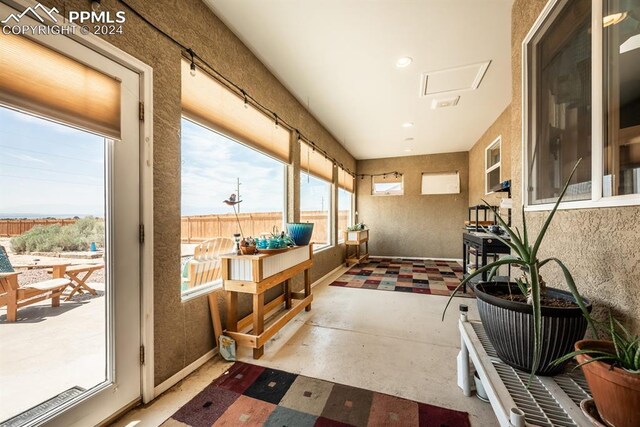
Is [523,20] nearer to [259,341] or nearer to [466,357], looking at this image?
[466,357]

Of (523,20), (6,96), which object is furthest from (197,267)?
(523,20)

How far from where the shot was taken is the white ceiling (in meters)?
1.82

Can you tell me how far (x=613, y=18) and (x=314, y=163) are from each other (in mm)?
3176

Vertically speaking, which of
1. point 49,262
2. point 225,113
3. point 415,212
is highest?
point 225,113

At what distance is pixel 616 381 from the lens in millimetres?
591

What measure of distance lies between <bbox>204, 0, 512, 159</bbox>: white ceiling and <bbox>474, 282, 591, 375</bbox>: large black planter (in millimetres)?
2055

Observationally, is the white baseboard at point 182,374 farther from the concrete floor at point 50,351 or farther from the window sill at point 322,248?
the window sill at point 322,248

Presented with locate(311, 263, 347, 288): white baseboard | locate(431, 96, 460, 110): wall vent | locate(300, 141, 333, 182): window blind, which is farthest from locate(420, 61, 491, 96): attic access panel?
locate(311, 263, 347, 288): white baseboard

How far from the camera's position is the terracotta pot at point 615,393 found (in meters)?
0.57

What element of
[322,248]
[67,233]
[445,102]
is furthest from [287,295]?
[445,102]

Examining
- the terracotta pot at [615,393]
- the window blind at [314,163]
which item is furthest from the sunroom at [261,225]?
the window blind at [314,163]

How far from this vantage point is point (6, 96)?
3.06 feet

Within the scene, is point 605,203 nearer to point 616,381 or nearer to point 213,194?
point 616,381

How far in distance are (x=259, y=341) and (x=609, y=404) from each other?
175 cm
